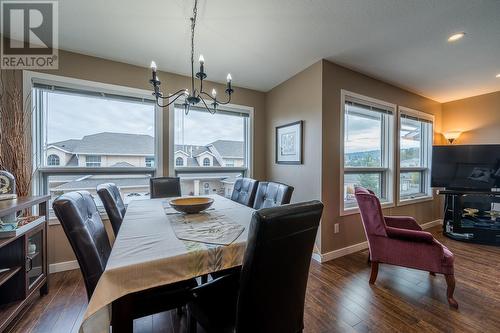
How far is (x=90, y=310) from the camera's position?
78 centimetres

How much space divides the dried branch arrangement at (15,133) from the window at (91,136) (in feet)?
0.39

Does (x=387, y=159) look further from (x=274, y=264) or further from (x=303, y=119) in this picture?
(x=274, y=264)

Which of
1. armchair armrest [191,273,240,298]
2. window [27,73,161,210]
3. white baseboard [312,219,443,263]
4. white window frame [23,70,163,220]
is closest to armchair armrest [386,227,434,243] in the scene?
white baseboard [312,219,443,263]

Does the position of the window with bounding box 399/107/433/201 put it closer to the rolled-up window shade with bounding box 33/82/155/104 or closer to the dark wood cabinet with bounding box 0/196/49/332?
the rolled-up window shade with bounding box 33/82/155/104

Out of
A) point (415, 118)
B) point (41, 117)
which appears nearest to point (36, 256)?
point (41, 117)

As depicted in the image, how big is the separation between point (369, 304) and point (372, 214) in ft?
2.61

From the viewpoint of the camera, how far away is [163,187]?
2.59 metres

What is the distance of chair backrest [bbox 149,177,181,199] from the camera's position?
2.53 metres

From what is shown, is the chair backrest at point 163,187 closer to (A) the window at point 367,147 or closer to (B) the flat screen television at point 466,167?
(A) the window at point 367,147

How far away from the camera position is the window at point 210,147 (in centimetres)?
310

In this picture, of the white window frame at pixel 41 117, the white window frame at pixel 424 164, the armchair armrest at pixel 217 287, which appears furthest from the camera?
the white window frame at pixel 424 164

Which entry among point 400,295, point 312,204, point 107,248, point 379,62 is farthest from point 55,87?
point 400,295

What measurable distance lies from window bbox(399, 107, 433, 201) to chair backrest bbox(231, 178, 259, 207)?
280 cm

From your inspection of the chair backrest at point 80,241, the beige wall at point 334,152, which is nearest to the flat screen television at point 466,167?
the beige wall at point 334,152
